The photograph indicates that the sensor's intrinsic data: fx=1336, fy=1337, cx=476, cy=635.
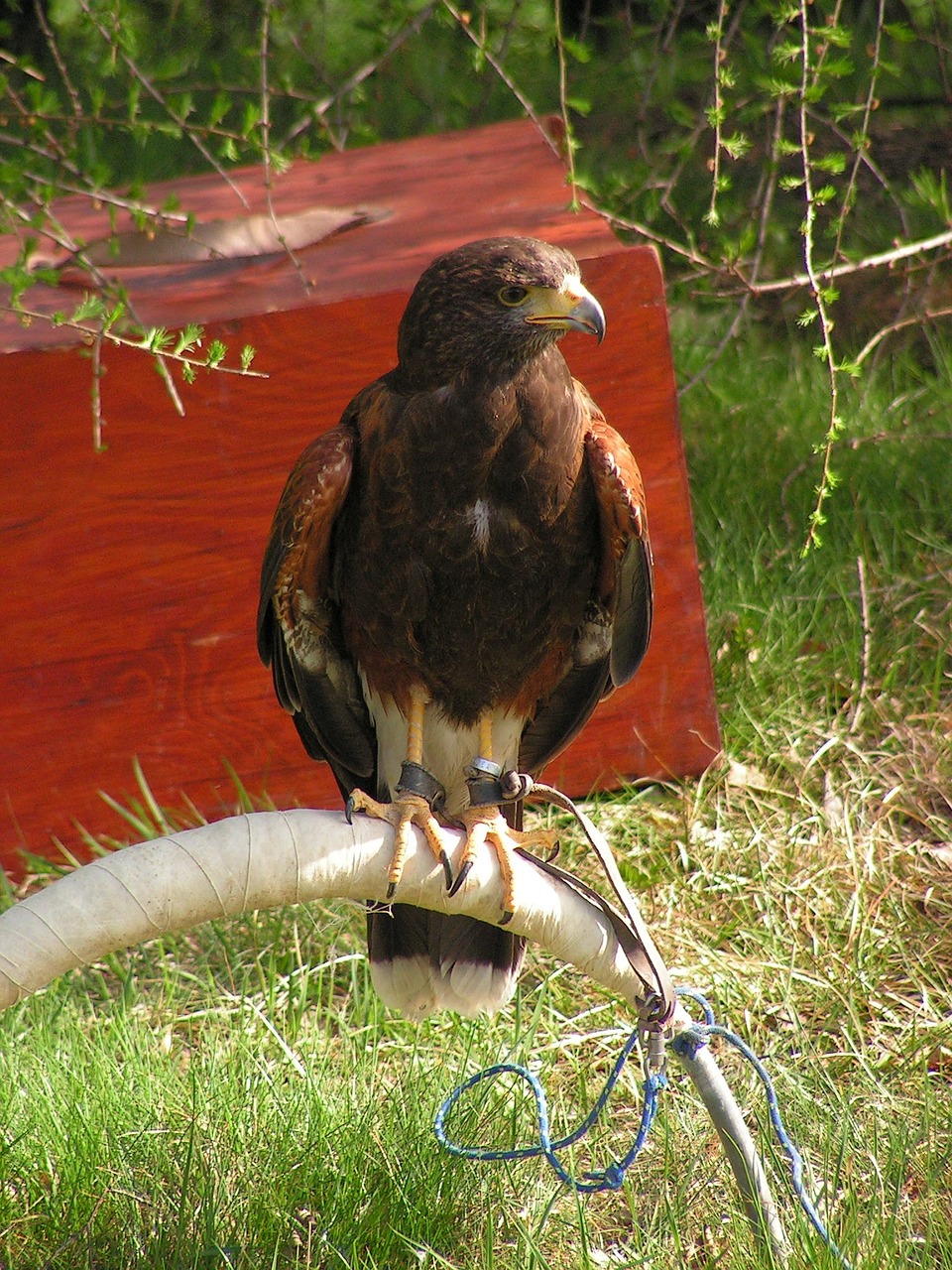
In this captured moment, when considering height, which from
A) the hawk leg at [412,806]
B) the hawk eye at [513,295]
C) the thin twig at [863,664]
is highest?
the hawk eye at [513,295]

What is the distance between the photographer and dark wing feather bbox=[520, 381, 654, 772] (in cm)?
254

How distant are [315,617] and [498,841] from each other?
0.70 m

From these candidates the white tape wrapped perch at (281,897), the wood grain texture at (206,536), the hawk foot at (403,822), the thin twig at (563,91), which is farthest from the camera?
the wood grain texture at (206,536)

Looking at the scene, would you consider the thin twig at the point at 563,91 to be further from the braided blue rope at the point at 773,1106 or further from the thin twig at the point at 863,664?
the braided blue rope at the point at 773,1106

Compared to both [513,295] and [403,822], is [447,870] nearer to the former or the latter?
[403,822]

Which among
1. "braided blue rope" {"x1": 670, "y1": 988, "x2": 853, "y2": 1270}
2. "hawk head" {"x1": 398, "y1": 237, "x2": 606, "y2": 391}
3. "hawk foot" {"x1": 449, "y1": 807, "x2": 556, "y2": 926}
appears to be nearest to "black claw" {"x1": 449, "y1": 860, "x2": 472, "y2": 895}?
"hawk foot" {"x1": 449, "y1": 807, "x2": 556, "y2": 926}

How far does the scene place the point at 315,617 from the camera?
9.12ft

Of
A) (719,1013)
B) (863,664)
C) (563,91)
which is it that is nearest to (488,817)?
(719,1013)

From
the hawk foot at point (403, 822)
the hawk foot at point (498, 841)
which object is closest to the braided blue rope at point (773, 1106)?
the hawk foot at point (498, 841)

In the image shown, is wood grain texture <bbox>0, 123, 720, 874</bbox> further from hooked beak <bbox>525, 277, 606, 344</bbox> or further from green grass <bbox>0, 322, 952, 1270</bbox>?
hooked beak <bbox>525, 277, 606, 344</bbox>

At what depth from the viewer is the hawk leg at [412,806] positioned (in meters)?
2.00

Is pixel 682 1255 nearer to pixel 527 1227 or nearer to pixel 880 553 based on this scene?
pixel 527 1227

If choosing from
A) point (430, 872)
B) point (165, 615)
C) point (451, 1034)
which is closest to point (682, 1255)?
point (451, 1034)

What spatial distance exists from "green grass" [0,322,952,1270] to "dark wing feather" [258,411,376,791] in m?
0.65
